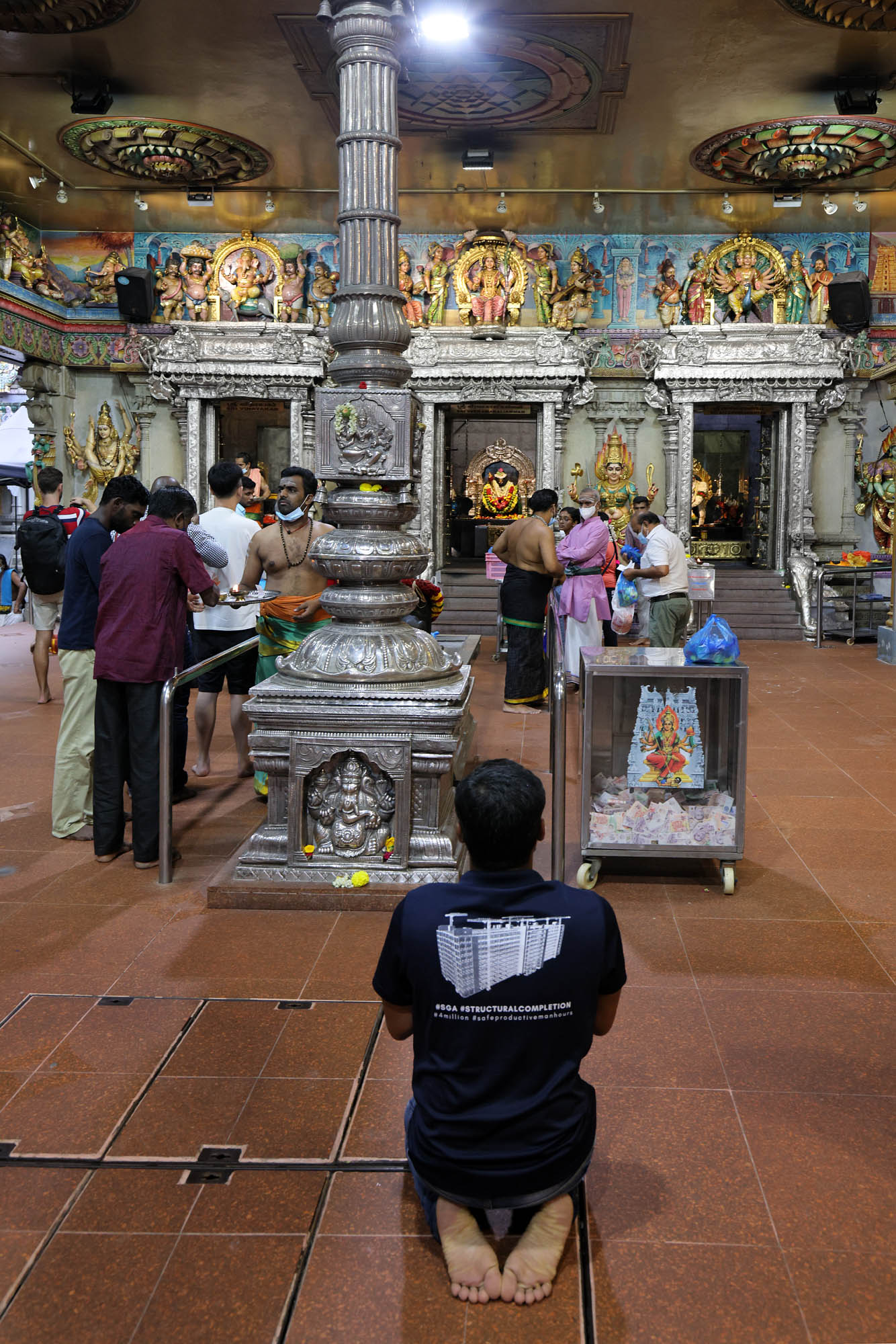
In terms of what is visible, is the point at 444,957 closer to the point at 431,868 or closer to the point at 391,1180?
the point at 391,1180

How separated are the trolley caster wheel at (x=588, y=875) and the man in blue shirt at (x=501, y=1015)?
239cm

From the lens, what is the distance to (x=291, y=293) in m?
16.5

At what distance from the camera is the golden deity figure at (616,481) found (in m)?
16.2

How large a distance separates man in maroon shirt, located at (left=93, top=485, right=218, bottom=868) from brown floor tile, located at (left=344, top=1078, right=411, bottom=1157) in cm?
215

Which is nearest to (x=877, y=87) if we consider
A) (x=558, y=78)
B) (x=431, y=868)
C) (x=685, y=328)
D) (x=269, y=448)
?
(x=558, y=78)

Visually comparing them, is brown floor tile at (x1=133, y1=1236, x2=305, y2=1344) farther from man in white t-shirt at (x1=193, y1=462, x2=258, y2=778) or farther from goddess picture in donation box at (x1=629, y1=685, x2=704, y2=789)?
man in white t-shirt at (x1=193, y1=462, x2=258, y2=778)

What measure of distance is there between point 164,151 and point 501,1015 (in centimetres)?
1362

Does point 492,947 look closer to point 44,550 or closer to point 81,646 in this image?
point 81,646

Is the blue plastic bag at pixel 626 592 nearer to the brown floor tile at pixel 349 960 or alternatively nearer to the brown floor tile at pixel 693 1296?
the brown floor tile at pixel 349 960

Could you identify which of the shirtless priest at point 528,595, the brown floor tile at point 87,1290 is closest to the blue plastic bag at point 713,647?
the brown floor tile at point 87,1290

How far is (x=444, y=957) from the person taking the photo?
2.09 meters

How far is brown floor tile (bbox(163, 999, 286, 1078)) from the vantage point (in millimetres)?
2992

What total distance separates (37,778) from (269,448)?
15809 millimetres

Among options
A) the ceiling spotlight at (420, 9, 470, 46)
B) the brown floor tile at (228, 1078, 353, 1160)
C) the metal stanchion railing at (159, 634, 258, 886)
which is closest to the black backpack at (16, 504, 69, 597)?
the metal stanchion railing at (159, 634, 258, 886)
